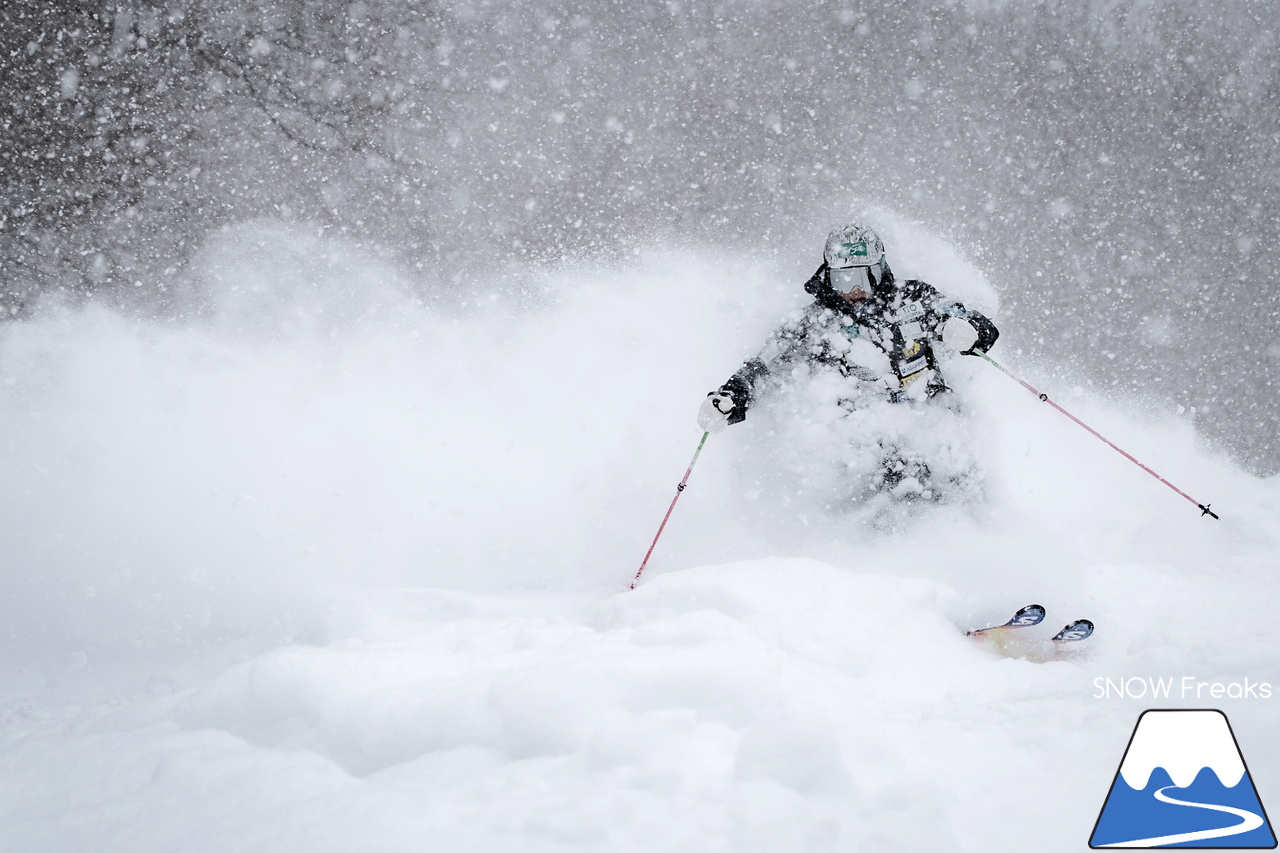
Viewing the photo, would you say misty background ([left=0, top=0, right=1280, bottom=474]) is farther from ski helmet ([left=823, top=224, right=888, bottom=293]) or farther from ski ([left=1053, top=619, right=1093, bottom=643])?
ski ([left=1053, top=619, right=1093, bottom=643])

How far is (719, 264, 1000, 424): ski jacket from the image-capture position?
2928 millimetres

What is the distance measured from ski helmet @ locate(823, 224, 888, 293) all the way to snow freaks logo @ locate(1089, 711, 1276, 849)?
71.8 inches

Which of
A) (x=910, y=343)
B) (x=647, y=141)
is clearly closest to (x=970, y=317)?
(x=910, y=343)

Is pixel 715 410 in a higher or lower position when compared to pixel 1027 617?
higher

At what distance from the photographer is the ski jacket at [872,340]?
2.93 m

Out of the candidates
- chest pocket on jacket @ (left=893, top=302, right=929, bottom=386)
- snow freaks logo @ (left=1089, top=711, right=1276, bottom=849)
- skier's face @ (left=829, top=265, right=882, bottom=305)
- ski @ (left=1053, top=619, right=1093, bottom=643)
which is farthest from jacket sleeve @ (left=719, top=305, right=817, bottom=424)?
snow freaks logo @ (left=1089, top=711, right=1276, bottom=849)

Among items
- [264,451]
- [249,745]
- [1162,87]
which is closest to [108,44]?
[264,451]

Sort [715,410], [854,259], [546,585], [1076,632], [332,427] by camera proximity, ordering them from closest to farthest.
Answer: [1076,632]
[854,259]
[715,410]
[546,585]
[332,427]

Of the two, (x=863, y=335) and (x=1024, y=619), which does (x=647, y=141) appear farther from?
(x=1024, y=619)

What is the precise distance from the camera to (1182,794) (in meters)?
1.58

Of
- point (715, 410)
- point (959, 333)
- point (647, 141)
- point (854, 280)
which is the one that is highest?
point (647, 141)

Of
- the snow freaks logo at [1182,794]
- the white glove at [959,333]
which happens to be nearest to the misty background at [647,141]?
the white glove at [959,333]

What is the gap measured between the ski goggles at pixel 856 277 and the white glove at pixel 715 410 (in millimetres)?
678

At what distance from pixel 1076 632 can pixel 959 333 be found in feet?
4.28
